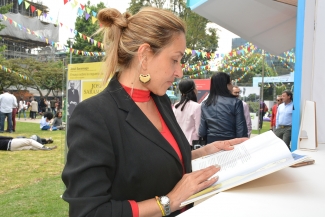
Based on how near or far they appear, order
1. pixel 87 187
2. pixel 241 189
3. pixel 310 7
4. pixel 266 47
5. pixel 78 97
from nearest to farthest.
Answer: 1. pixel 241 189
2. pixel 87 187
3. pixel 310 7
4. pixel 78 97
5. pixel 266 47

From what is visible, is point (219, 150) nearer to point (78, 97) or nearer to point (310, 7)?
point (310, 7)

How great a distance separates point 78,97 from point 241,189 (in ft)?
9.48

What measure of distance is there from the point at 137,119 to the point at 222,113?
9.15ft

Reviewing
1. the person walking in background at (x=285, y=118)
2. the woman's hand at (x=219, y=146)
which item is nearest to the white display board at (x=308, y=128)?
the woman's hand at (x=219, y=146)

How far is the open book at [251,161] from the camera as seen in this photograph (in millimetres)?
729

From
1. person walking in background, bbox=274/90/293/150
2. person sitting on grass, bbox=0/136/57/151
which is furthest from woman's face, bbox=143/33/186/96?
person sitting on grass, bbox=0/136/57/151

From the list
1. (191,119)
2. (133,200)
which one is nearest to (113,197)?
(133,200)

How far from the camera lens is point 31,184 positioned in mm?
4926

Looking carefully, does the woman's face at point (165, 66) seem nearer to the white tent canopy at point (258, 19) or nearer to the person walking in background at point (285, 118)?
the white tent canopy at point (258, 19)

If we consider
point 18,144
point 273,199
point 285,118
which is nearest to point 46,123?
point 18,144

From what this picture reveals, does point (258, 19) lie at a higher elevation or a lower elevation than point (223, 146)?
higher

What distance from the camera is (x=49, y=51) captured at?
3050cm

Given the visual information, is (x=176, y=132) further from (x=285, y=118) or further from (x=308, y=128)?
(x=285, y=118)

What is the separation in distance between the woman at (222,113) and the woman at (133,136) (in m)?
2.47
